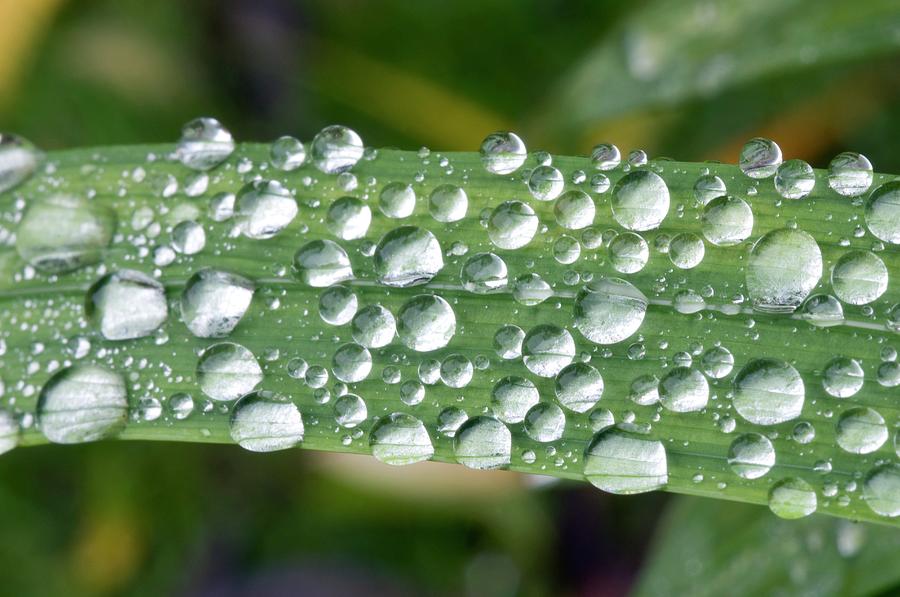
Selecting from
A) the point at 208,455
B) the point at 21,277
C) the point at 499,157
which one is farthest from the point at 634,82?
the point at 208,455

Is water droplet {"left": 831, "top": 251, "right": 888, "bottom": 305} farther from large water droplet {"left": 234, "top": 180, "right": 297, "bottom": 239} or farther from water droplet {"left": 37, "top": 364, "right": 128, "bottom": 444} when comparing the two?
water droplet {"left": 37, "top": 364, "right": 128, "bottom": 444}

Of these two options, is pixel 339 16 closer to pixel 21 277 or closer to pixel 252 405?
pixel 21 277

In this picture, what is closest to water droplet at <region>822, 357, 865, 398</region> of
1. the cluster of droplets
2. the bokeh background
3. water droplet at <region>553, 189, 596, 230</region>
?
the cluster of droplets

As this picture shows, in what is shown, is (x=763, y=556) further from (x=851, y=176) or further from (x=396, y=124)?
(x=396, y=124)

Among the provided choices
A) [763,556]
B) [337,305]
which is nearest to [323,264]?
[337,305]

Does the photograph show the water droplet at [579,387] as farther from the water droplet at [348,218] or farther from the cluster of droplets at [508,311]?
the water droplet at [348,218]

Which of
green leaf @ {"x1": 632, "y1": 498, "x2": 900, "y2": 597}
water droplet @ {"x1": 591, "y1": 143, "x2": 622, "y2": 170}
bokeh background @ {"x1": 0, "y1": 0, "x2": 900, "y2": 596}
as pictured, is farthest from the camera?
bokeh background @ {"x1": 0, "y1": 0, "x2": 900, "y2": 596}

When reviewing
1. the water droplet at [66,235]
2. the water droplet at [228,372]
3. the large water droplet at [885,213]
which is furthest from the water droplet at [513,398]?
the water droplet at [66,235]
